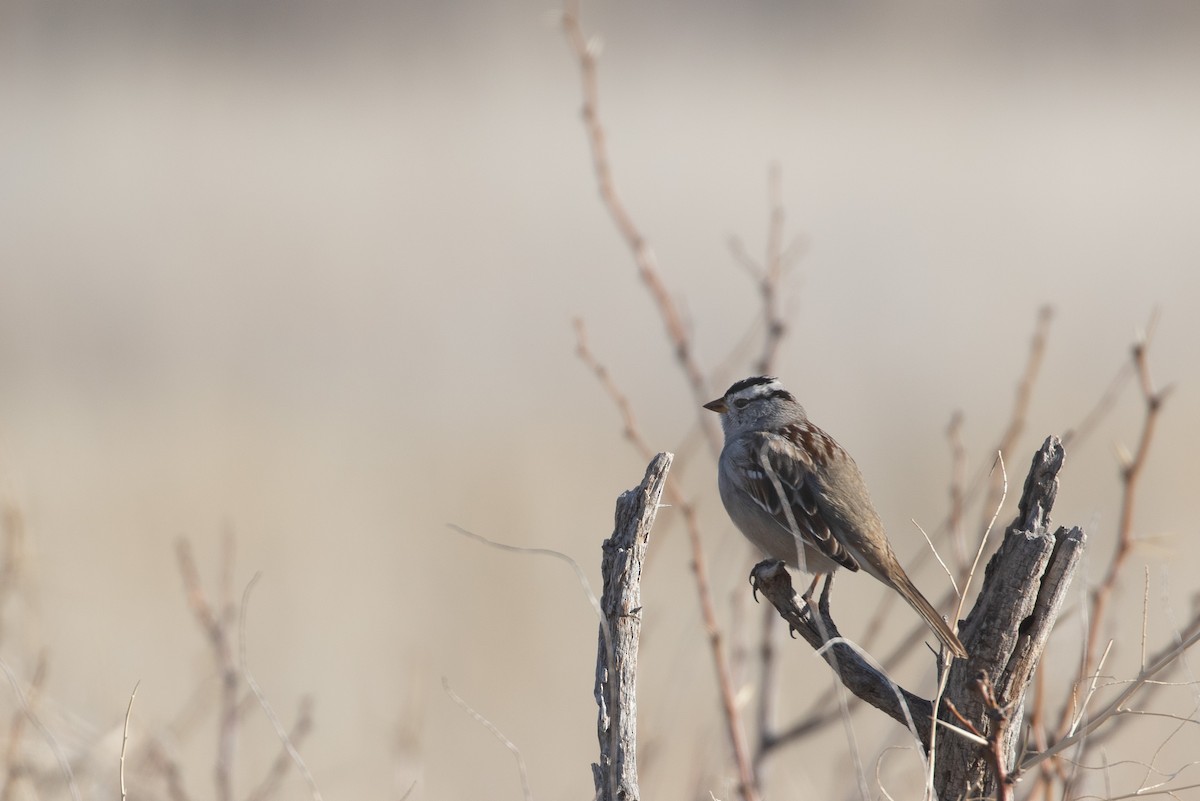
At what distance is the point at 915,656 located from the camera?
26.8ft

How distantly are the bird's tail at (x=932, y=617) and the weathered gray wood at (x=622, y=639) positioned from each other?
57cm

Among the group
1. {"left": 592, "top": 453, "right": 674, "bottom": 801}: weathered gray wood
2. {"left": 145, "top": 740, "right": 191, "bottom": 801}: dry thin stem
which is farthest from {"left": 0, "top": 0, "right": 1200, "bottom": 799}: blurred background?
{"left": 592, "top": 453, "right": 674, "bottom": 801}: weathered gray wood

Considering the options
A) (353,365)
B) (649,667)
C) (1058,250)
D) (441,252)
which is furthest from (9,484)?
(1058,250)

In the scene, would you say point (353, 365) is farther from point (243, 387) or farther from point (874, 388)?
point (874, 388)

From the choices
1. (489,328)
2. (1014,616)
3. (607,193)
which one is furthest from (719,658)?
(489,328)

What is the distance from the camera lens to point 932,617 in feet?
9.96

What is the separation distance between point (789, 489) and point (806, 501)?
7cm

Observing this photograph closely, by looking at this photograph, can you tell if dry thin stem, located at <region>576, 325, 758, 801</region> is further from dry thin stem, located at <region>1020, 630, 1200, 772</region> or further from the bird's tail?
dry thin stem, located at <region>1020, 630, 1200, 772</region>

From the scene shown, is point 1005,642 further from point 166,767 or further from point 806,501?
point 166,767

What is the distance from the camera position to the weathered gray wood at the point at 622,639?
2.27 m

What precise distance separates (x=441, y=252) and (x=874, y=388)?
5040mm

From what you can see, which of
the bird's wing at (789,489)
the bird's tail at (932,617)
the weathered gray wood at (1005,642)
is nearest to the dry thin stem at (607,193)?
the bird's wing at (789,489)

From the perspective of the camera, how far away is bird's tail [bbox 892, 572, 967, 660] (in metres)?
2.37

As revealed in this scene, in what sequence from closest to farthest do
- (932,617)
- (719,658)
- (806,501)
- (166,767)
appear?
(932,617) → (719,658) → (166,767) → (806,501)
